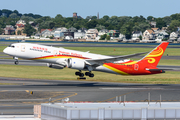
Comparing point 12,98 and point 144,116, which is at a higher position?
point 144,116

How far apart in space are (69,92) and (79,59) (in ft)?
29.4

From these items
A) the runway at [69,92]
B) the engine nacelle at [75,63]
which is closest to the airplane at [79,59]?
the engine nacelle at [75,63]

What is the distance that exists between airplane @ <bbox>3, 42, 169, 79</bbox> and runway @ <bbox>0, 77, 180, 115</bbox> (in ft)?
11.6

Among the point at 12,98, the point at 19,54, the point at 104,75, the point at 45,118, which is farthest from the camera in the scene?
the point at 104,75

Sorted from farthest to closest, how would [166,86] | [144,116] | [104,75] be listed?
[104,75] → [166,86] → [144,116]

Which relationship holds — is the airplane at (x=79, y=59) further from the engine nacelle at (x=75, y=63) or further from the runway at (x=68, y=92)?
the runway at (x=68, y=92)

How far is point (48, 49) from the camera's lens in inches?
2472

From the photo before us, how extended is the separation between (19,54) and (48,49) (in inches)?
223

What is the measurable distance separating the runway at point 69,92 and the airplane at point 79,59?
3.55 metres

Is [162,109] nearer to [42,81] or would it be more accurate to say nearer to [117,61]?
[117,61]

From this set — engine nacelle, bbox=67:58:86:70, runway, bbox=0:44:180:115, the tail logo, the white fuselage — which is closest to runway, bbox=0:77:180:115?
runway, bbox=0:44:180:115

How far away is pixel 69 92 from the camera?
56.4m

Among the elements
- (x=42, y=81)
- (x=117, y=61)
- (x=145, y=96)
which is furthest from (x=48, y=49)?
(x=145, y=96)

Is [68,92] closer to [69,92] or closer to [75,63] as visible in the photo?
[69,92]
